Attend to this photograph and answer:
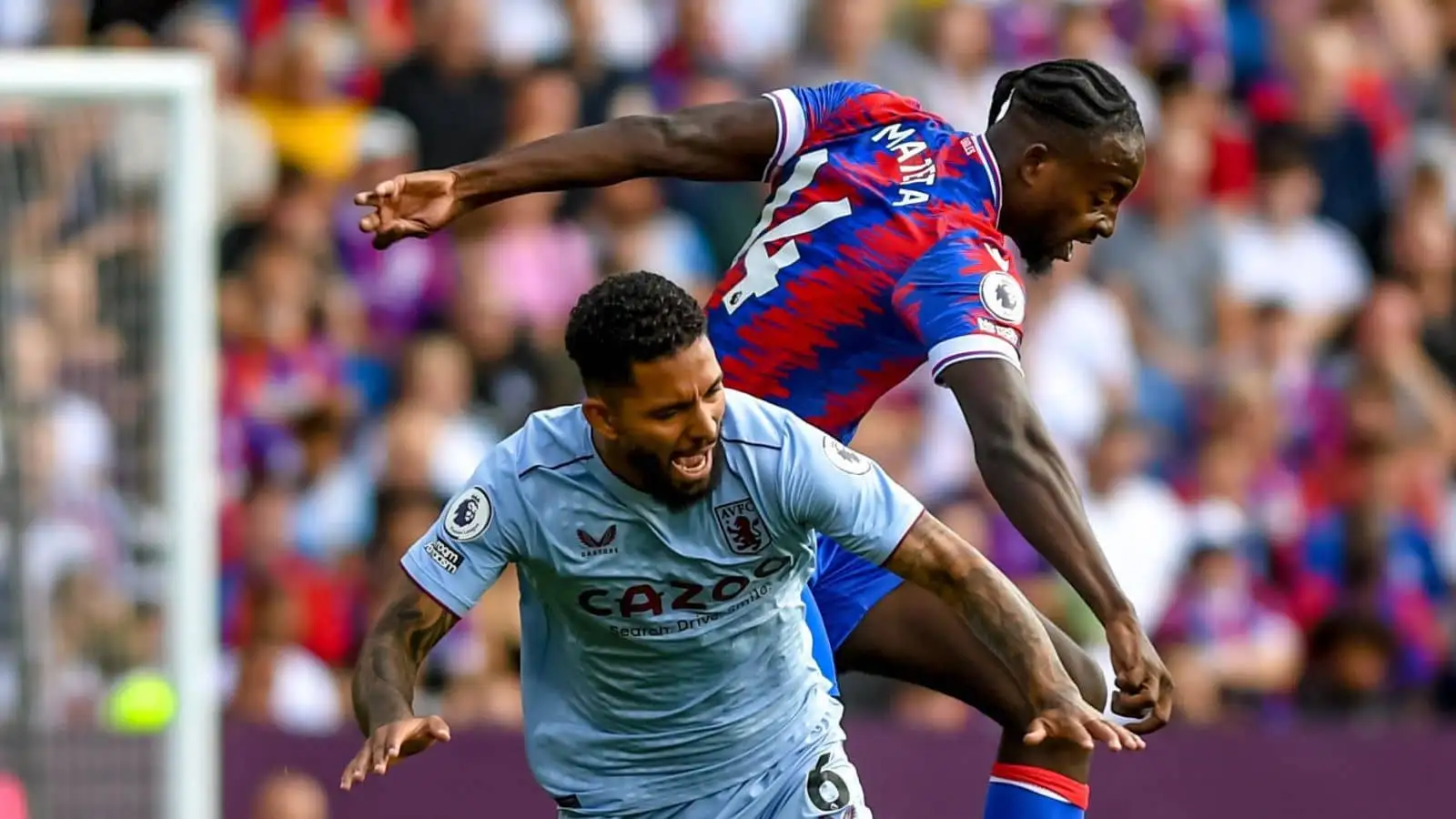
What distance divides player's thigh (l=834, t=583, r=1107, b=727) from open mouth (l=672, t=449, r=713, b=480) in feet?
3.75

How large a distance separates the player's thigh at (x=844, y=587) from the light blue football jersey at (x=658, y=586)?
2.07ft

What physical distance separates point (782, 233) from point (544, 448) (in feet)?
3.32

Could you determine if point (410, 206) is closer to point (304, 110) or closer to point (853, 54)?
point (304, 110)

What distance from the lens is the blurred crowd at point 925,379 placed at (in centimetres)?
1093

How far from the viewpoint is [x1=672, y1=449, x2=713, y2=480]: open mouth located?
551 cm

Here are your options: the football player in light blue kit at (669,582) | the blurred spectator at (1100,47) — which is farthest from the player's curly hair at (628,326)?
the blurred spectator at (1100,47)

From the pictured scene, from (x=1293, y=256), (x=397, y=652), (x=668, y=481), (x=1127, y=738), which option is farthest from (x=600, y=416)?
(x=1293, y=256)

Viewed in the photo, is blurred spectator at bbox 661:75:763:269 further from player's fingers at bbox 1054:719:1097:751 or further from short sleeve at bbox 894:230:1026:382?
player's fingers at bbox 1054:719:1097:751

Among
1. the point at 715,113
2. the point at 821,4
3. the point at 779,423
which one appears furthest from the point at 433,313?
the point at 779,423

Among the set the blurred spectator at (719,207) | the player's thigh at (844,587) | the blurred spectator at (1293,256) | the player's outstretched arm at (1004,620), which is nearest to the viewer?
the player's outstretched arm at (1004,620)

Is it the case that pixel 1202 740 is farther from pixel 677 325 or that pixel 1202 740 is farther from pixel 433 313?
pixel 677 325

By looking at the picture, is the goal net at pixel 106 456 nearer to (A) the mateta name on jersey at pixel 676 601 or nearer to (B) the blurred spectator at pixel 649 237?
(B) the blurred spectator at pixel 649 237

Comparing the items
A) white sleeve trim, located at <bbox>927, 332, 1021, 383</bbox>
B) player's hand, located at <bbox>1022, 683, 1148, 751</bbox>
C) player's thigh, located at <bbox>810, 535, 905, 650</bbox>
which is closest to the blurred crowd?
player's thigh, located at <bbox>810, 535, 905, 650</bbox>

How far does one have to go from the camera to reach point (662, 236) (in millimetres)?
11867
